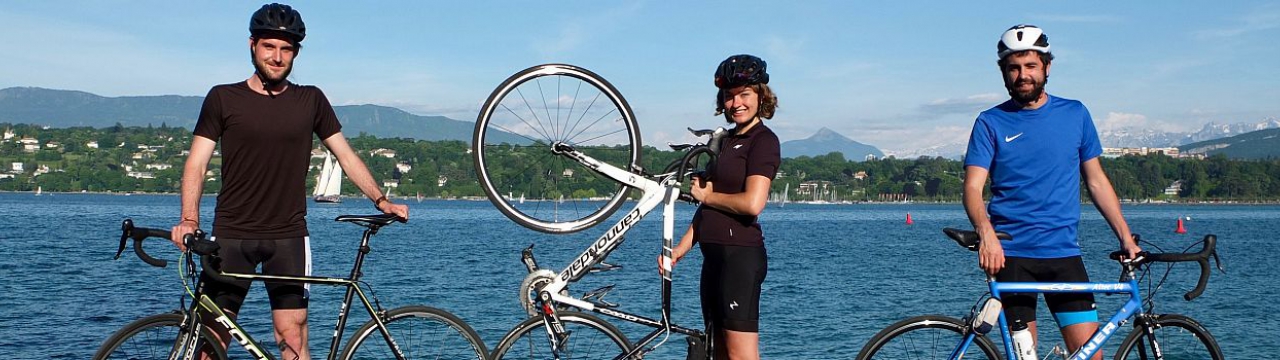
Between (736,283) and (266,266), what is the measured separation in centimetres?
200

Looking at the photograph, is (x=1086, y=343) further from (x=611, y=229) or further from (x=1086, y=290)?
(x=611, y=229)

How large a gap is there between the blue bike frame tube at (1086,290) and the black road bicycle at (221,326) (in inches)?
88.0

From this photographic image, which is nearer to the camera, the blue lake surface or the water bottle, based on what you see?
the water bottle

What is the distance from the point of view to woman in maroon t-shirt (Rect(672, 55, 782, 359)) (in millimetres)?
4734

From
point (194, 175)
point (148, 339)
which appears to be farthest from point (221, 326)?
point (194, 175)

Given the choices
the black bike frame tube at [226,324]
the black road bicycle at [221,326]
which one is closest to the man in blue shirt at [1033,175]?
the black road bicycle at [221,326]

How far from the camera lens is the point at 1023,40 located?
472cm

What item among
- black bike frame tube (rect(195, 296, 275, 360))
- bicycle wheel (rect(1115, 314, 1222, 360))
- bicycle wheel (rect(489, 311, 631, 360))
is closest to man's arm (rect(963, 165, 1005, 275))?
bicycle wheel (rect(1115, 314, 1222, 360))

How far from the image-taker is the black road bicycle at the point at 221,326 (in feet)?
15.3

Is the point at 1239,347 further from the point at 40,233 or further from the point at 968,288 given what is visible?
the point at 40,233

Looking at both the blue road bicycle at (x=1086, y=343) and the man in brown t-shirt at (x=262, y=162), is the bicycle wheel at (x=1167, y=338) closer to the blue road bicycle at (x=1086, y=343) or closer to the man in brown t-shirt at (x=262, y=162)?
the blue road bicycle at (x=1086, y=343)

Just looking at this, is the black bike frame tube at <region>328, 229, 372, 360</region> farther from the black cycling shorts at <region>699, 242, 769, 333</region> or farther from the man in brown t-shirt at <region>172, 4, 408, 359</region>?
the black cycling shorts at <region>699, 242, 769, 333</region>

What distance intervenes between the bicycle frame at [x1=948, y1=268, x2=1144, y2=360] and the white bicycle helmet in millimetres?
957

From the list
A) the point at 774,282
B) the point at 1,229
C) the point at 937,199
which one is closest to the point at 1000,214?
the point at 774,282
